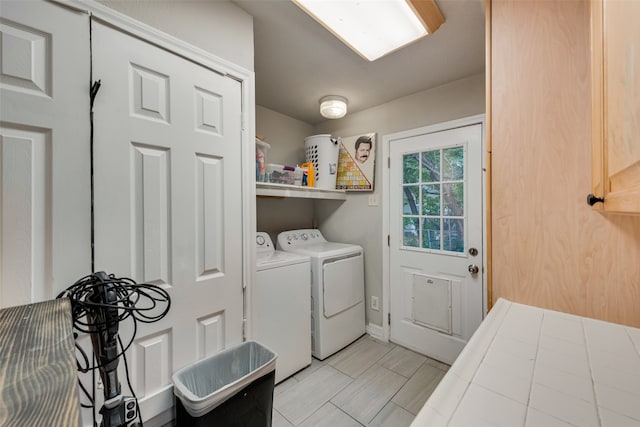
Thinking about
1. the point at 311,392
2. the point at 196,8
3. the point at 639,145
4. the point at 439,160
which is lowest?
the point at 311,392

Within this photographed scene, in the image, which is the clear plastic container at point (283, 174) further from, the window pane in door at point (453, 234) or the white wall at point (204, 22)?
the window pane in door at point (453, 234)

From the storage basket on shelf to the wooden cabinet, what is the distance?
6.48 ft

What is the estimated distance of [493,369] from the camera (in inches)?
27.3

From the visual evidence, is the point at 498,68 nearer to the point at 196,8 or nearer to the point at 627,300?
the point at 627,300

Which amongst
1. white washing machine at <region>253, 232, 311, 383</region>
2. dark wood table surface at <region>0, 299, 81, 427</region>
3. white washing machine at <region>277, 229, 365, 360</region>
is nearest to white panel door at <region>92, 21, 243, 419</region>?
white washing machine at <region>253, 232, 311, 383</region>

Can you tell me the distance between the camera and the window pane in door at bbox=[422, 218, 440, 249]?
7.46ft

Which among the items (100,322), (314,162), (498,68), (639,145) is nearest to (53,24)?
(100,322)

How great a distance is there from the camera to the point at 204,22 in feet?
4.24

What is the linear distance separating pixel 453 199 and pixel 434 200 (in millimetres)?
155

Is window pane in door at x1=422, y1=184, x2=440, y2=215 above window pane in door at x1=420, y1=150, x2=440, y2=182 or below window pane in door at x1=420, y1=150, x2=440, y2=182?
below

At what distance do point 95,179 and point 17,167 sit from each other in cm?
20

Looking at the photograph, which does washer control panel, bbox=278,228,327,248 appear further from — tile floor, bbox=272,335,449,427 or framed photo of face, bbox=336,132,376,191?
tile floor, bbox=272,335,449,427

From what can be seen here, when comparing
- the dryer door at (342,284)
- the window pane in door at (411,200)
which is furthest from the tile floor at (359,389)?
the window pane in door at (411,200)

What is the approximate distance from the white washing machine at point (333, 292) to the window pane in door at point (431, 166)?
3.14ft
